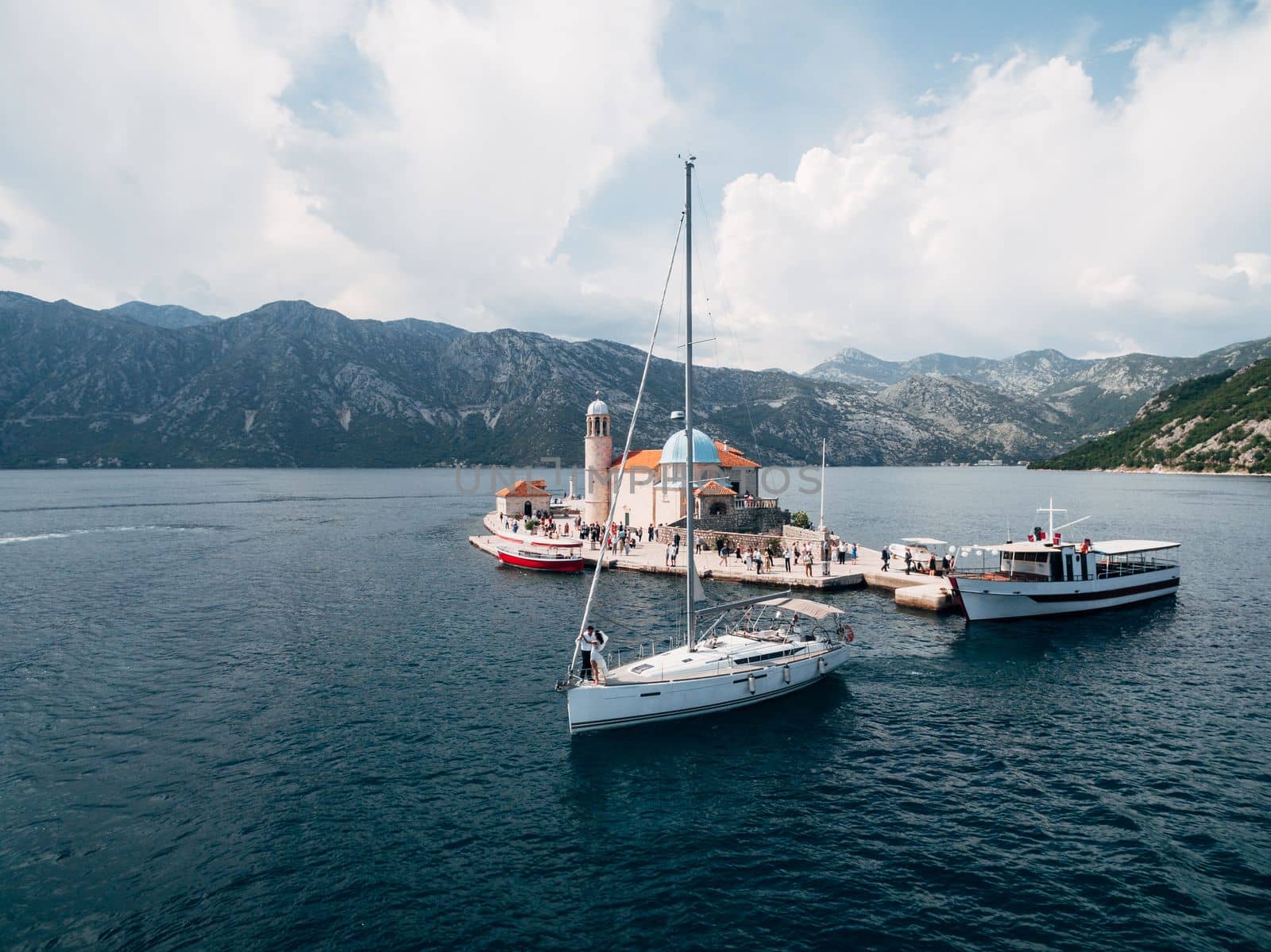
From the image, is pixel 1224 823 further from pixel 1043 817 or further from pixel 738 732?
pixel 738 732

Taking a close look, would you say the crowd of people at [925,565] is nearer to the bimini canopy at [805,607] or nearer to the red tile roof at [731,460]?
the bimini canopy at [805,607]

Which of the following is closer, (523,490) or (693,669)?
(693,669)

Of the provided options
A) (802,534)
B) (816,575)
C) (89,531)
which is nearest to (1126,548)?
(816,575)

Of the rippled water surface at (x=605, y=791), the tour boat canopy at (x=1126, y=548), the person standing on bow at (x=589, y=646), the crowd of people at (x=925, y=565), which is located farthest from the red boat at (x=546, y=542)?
the tour boat canopy at (x=1126, y=548)

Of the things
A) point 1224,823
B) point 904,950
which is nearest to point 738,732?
point 904,950

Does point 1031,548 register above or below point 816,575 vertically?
above

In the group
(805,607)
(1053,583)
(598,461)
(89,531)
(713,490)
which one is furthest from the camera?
(89,531)

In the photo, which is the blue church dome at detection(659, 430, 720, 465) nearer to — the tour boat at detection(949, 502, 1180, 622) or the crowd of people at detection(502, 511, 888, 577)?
the crowd of people at detection(502, 511, 888, 577)

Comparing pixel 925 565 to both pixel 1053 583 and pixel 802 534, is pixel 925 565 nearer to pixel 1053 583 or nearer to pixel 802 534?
pixel 1053 583
